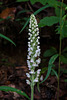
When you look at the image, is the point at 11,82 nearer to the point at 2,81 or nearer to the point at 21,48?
the point at 2,81

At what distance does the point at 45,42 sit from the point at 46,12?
3.29 feet

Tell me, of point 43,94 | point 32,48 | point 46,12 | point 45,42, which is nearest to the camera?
point 32,48

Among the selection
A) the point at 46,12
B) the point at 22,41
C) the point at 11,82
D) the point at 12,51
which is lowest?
the point at 11,82

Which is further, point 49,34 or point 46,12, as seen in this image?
point 46,12

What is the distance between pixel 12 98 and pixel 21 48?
1712mm

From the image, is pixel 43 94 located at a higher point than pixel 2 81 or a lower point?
lower

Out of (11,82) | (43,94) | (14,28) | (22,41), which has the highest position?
(14,28)

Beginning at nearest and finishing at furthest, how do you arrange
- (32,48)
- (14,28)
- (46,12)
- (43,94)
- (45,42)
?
(32,48)
(43,94)
(14,28)
(45,42)
(46,12)

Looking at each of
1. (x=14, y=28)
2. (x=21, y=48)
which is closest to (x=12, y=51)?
(x=21, y=48)

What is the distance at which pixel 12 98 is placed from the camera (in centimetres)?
271

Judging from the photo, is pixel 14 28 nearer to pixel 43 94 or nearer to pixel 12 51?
pixel 12 51

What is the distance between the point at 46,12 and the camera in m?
4.58

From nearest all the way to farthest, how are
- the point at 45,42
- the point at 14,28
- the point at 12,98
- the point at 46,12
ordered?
1. the point at 12,98
2. the point at 14,28
3. the point at 45,42
4. the point at 46,12

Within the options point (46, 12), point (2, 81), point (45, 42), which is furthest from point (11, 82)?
point (46, 12)
